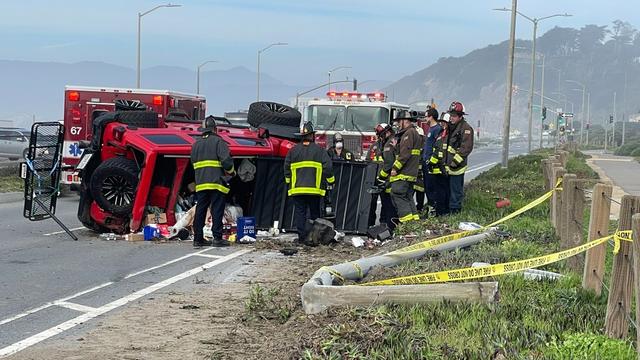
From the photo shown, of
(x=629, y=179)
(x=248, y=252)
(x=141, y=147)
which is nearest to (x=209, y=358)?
(x=248, y=252)

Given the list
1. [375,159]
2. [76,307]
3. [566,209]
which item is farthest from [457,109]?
[76,307]

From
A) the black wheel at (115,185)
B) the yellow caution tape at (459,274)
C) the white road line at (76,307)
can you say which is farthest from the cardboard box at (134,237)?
the yellow caution tape at (459,274)

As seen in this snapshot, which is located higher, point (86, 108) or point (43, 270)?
point (86, 108)

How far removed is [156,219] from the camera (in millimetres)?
14180

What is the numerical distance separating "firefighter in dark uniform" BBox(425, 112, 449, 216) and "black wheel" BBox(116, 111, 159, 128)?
15.0 feet

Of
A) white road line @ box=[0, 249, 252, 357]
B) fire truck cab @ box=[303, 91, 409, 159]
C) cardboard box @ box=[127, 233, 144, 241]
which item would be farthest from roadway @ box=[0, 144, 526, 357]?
fire truck cab @ box=[303, 91, 409, 159]

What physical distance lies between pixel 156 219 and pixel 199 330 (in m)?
6.53

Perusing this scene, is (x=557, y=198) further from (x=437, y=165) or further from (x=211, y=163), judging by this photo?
(x=211, y=163)

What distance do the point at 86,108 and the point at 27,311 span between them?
12.7 metres

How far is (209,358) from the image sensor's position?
6.86m

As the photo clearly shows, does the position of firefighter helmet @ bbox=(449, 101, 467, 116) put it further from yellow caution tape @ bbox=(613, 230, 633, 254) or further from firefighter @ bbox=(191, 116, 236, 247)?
yellow caution tape @ bbox=(613, 230, 633, 254)

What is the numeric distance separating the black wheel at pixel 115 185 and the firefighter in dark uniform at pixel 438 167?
486 centimetres

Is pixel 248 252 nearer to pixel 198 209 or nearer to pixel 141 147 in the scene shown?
pixel 198 209

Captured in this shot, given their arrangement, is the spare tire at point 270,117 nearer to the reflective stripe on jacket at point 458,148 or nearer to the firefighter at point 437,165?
the firefighter at point 437,165
